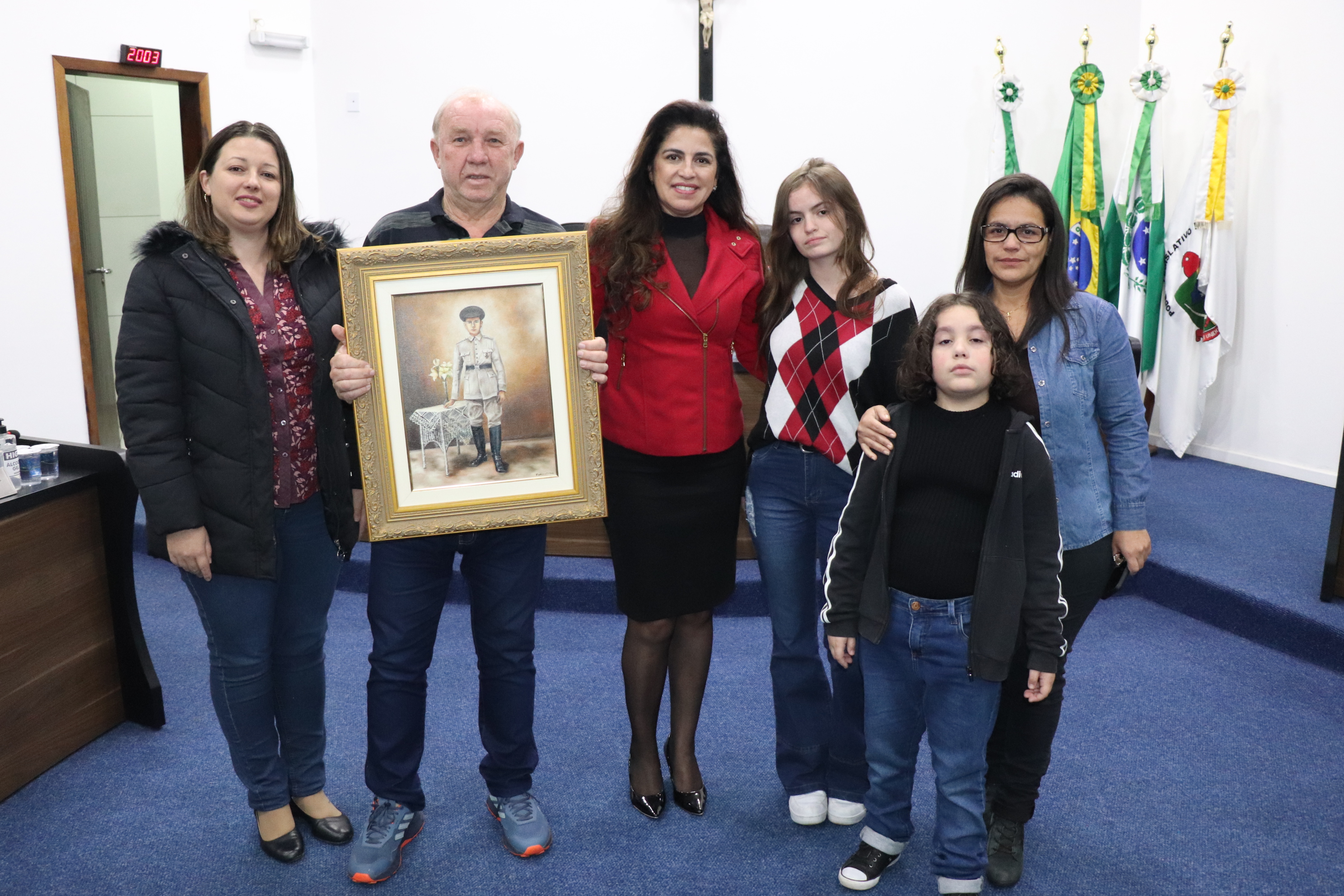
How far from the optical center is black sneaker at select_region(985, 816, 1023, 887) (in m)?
2.09

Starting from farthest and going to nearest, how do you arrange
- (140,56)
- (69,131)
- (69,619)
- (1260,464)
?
(1260,464)
(140,56)
(69,131)
(69,619)

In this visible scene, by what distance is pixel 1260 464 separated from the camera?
521cm

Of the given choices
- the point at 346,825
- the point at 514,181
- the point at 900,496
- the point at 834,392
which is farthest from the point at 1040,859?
the point at 514,181

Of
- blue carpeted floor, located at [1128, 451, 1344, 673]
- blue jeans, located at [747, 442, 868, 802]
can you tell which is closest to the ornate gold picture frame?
blue jeans, located at [747, 442, 868, 802]

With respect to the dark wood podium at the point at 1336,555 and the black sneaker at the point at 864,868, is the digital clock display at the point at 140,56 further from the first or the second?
the dark wood podium at the point at 1336,555

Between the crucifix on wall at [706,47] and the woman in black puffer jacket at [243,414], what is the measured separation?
413 centimetres

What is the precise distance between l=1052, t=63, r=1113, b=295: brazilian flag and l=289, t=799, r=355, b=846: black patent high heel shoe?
4625mm

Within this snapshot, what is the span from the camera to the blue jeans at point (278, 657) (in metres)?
2.00

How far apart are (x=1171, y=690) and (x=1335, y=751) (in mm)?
452

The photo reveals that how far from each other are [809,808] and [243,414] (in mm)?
1487

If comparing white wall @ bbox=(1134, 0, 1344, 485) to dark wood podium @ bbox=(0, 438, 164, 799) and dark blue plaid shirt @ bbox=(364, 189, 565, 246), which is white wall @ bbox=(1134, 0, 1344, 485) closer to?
dark blue plaid shirt @ bbox=(364, 189, 565, 246)

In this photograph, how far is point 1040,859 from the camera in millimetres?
2189

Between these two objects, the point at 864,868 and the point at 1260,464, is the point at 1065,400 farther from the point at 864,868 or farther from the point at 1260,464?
the point at 1260,464

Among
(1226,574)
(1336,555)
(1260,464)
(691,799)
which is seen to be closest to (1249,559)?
(1226,574)
